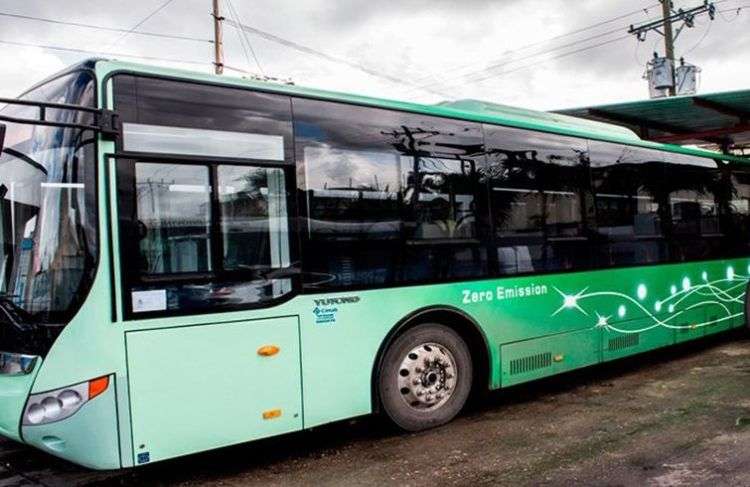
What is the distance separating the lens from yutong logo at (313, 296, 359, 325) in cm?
495

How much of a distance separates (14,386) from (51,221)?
1.07 m

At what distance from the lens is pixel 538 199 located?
21.7 feet

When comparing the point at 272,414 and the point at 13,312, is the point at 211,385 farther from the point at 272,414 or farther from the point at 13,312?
the point at 13,312

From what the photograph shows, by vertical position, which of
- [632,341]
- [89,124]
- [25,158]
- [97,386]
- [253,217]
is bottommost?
[632,341]

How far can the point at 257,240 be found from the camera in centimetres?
472

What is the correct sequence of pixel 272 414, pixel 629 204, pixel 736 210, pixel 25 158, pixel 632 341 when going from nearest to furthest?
pixel 25 158
pixel 272 414
pixel 632 341
pixel 629 204
pixel 736 210

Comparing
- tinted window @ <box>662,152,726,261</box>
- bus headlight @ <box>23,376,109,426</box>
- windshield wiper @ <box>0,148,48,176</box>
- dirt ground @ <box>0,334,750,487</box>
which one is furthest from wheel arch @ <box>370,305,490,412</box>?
tinted window @ <box>662,152,726,261</box>

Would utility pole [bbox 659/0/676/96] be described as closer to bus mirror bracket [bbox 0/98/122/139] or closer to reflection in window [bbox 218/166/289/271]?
reflection in window [bbox 218/166/289/271]

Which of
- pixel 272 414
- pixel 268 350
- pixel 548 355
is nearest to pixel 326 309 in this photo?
pixel 268 350

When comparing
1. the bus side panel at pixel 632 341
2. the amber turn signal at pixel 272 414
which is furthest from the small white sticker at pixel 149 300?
the bus side panel at pixel 632 341

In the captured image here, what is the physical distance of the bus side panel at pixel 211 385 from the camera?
4195 mm

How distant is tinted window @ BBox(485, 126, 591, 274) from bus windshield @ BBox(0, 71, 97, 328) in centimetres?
357

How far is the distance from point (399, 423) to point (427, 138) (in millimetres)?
2467

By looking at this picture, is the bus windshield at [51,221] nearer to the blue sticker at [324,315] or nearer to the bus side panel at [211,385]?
the bus side panel at [211,385]
